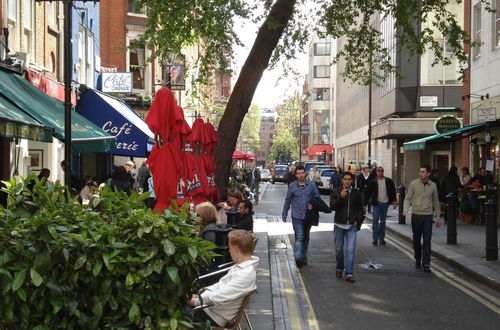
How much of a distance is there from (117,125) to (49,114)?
16.2ft

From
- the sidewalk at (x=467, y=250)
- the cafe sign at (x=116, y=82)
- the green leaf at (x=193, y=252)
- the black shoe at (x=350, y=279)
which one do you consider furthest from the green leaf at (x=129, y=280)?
the cafe sign at (x=116, y=82)

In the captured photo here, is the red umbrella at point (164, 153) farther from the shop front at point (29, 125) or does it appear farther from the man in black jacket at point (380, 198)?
the man in black jacket at point (380, 198)

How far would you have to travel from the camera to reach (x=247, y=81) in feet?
37.9

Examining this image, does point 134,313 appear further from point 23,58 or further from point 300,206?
point 23,58

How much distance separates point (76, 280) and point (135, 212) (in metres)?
0.60

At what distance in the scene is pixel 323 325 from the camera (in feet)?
25.1

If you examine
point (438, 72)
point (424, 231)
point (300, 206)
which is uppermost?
point (438, 72)

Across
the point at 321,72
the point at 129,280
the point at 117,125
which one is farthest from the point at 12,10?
the point at 321,72

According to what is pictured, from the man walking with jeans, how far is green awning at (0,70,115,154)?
5.68 m

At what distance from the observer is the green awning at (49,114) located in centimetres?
1118

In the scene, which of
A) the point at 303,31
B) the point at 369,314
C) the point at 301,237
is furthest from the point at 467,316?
the point at 303,31

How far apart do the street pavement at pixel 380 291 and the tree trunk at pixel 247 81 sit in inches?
85.4

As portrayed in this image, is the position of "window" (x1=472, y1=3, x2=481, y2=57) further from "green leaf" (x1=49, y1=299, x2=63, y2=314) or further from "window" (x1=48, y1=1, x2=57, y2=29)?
"green leaf" (x1=49, y1=299, x2=63, y2=314)

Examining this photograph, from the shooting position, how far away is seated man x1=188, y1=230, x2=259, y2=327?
16.1 ft
